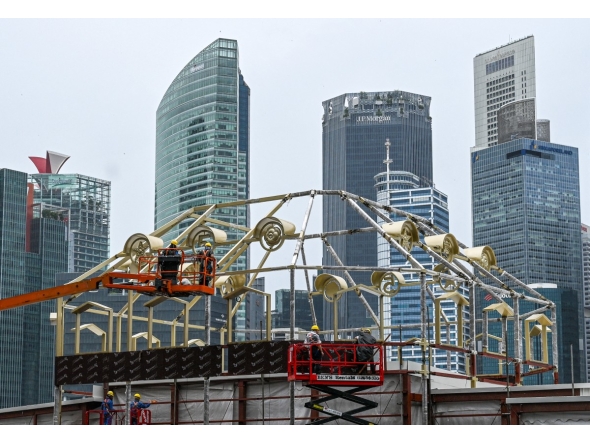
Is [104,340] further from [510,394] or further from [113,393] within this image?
[510,394]

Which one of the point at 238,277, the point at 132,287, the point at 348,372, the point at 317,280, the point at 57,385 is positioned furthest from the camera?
the point at 238,277

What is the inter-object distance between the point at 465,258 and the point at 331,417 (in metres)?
17.1

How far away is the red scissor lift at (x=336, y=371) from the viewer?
43.9m

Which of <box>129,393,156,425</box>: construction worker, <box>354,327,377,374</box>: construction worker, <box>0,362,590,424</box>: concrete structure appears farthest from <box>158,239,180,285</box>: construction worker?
<box>354,327,377,374</box>: construction worker

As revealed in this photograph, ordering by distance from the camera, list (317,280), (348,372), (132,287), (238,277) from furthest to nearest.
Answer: (238,277) → (317,280) → (132,287) → (348,372)

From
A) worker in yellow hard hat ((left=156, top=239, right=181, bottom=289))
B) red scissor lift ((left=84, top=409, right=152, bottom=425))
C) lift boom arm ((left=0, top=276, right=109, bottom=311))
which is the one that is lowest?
red scissor lift ((left=84, top=409, right=152, bottom=425))

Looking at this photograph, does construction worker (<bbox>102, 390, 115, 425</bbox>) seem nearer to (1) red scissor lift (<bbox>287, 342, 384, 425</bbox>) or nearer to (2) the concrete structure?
(2) the concrete structure

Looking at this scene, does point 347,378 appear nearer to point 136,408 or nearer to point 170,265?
point 170,265

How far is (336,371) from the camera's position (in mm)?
45438

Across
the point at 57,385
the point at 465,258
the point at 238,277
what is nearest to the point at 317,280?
the point at 238,277

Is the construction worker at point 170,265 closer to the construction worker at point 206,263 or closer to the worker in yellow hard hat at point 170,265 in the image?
the worker in yellow hard hat at point 170,265

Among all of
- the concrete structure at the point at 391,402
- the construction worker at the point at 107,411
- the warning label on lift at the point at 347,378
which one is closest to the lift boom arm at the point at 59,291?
the construction worker at the point at 107,411

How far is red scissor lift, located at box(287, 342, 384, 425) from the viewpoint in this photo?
4388 centimetres

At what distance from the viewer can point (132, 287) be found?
4797 centimetres
